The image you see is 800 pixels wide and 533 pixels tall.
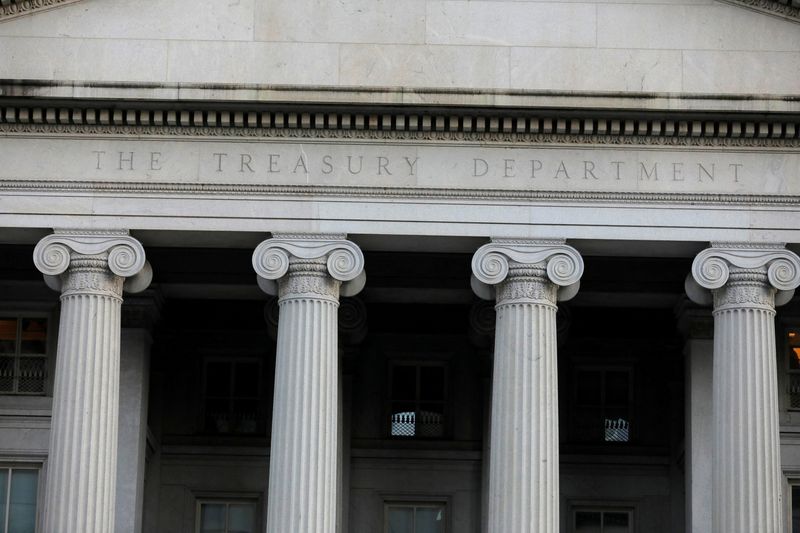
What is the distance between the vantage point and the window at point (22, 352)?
48.0 m

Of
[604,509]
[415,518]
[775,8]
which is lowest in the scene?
[415,518]

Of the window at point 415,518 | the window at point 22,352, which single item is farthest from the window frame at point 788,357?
the window at point 22,352

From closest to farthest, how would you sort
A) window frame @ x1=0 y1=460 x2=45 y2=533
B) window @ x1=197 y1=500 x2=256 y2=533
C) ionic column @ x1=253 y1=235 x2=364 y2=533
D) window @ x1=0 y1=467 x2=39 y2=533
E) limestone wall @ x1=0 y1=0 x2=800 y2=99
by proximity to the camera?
1. ionic column @ x1=253 y1=235 x2=364 y2=533
2. limestone wall @ x1=0 y1=0 x2=800 y2=99
3. window frame @ x1=0 y1=460 x2=45 y2=533
4. window @ x1=0 y1=467 x2=39 y2=533
5. window @ x1=197 y1=500 x2=256 y2=533

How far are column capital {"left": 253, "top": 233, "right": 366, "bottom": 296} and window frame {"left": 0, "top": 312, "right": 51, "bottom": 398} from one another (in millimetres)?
7157

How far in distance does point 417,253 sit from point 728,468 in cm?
868

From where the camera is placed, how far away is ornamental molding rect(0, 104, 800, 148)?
1703 inches

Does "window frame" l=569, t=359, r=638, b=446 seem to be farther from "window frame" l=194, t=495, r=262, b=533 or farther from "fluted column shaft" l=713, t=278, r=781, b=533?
"fluted column shaft" l=713, t=278, r=781, b=533

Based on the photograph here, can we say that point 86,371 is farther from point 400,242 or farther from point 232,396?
point 232,396

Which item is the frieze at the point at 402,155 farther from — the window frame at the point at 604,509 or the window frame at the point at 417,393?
the window frame at the point at 604,509

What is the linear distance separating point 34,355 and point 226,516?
5.63 meters

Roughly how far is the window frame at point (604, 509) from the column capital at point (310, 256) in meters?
9.73

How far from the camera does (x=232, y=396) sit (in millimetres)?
50656

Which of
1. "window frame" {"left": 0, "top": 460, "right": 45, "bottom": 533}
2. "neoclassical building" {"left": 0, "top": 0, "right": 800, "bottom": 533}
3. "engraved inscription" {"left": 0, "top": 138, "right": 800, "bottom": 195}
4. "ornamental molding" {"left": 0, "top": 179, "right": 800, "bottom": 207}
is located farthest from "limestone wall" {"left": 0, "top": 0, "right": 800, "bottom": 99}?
"window frame" {"left": 0, "top": 460, "right": 45, "bottom": 533}

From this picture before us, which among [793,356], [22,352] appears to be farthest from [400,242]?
[793,356]
